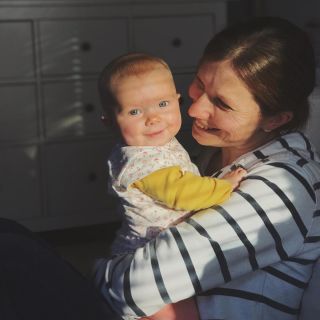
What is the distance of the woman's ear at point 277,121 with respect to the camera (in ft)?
3.72

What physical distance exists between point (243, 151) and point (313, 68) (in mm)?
207

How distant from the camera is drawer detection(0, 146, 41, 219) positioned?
2414 mm

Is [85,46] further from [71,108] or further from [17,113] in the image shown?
[17,113]

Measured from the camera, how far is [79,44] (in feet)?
7.89

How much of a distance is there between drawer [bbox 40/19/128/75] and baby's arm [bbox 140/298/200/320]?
159cm

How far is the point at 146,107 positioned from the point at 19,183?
1467mm

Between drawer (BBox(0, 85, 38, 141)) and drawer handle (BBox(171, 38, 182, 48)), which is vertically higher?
drawer handle (BBox(171, 38, 182, 48))

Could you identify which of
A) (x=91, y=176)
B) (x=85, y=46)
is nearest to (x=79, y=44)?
(x=85, y=46)

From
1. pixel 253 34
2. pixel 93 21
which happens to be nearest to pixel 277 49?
pixel 253 34

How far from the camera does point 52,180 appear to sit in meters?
2.49

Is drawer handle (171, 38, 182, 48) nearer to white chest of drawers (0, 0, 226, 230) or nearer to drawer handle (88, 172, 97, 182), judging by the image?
white chest of drawers (0, 0, 226, 230)

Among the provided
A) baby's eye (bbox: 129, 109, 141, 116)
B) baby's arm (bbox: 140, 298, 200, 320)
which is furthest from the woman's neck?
baby's arm (bbox: 140, 298, 200, 320)

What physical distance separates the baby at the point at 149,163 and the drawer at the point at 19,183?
135 cm

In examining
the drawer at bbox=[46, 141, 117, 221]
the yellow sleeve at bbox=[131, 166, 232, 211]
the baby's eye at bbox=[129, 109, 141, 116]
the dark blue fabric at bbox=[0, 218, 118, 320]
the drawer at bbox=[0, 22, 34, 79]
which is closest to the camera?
the dark blue fabric at bbox=[0, 218, 118, 320]
